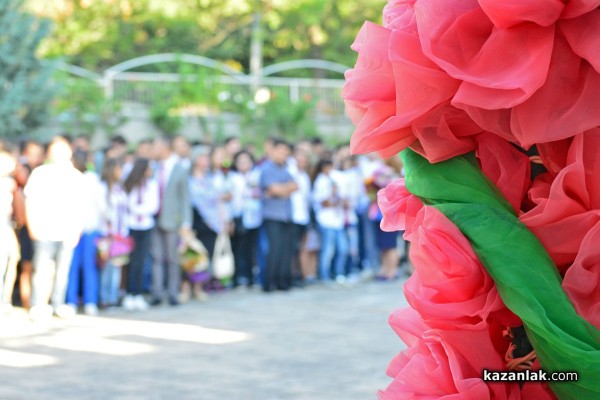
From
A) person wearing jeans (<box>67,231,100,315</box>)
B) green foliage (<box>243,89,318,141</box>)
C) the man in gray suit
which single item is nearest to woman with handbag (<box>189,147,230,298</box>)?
the man in gray suit

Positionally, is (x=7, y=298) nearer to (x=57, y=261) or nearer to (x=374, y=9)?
(x=57, y=261)

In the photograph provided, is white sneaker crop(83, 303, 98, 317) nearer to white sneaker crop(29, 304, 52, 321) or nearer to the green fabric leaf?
white sneaker crop(29, 304, 52, 321)

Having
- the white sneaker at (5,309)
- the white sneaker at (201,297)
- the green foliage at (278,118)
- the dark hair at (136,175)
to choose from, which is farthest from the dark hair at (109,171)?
the green foliage at (278,118)

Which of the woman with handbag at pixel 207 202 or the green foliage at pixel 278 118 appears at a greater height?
the green foliage at pixel 278 118

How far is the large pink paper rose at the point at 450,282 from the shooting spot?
2994 millimetres

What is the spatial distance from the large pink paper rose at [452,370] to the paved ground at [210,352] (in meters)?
4.09

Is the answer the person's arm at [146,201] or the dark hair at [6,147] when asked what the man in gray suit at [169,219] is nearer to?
the person's arm at [146,201]

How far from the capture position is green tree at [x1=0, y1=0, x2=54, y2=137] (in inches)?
769

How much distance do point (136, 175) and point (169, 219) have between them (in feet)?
2.34

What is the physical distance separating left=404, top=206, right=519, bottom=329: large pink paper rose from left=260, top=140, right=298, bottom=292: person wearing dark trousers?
33.5ft

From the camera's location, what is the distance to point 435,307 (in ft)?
10.0

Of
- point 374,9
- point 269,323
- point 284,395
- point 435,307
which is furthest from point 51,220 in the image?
point 374,9

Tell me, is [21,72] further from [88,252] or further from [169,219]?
[88,252]

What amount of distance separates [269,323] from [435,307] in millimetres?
7883
